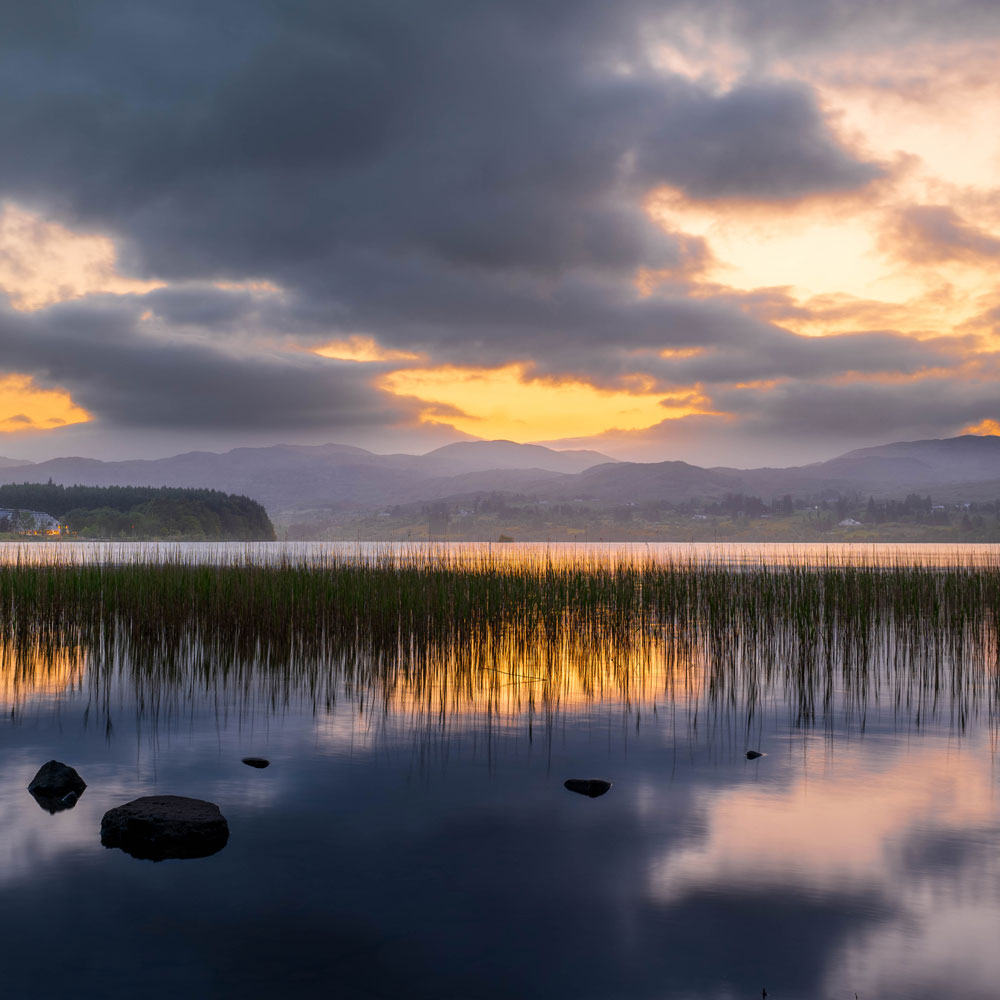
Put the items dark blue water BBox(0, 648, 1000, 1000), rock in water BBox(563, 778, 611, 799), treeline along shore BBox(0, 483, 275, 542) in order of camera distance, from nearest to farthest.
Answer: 1. dark blue water BBox(0, 648, 1000, 1000)
2. rock in water BBox(563, 778, 611, 799)
3. treeline along shore BBox(0, 483, 275, 542)

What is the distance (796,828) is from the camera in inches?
277

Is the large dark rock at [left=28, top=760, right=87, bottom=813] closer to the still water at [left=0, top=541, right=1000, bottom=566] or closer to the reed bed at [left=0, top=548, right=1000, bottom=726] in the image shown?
the reed bed at [left=0, top=548, right=1000, bottom=726]

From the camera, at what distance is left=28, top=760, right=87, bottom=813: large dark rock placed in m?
7.39

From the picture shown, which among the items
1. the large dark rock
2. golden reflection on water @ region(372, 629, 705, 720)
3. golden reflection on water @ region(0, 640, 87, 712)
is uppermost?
the large dark rock

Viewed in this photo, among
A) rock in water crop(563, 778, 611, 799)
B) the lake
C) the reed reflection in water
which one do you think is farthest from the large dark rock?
rock in water crop(563, 778, 611, 799)

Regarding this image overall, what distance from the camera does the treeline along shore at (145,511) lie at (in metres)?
157

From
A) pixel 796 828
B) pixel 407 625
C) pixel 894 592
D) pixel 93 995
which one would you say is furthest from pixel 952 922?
pixel 894 592

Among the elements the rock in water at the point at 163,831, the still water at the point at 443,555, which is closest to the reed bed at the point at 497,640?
the still water at the point at 443,555

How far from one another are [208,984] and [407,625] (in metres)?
11.3

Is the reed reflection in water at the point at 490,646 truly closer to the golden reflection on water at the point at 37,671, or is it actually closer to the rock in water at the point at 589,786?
the golden reflection on water at the point at 37,671

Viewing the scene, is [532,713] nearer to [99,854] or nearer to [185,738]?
[185,738]

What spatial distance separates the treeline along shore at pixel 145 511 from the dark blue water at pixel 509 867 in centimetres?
15683

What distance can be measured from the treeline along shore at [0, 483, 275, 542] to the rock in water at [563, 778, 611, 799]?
521 ft

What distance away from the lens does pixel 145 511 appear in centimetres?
15875
